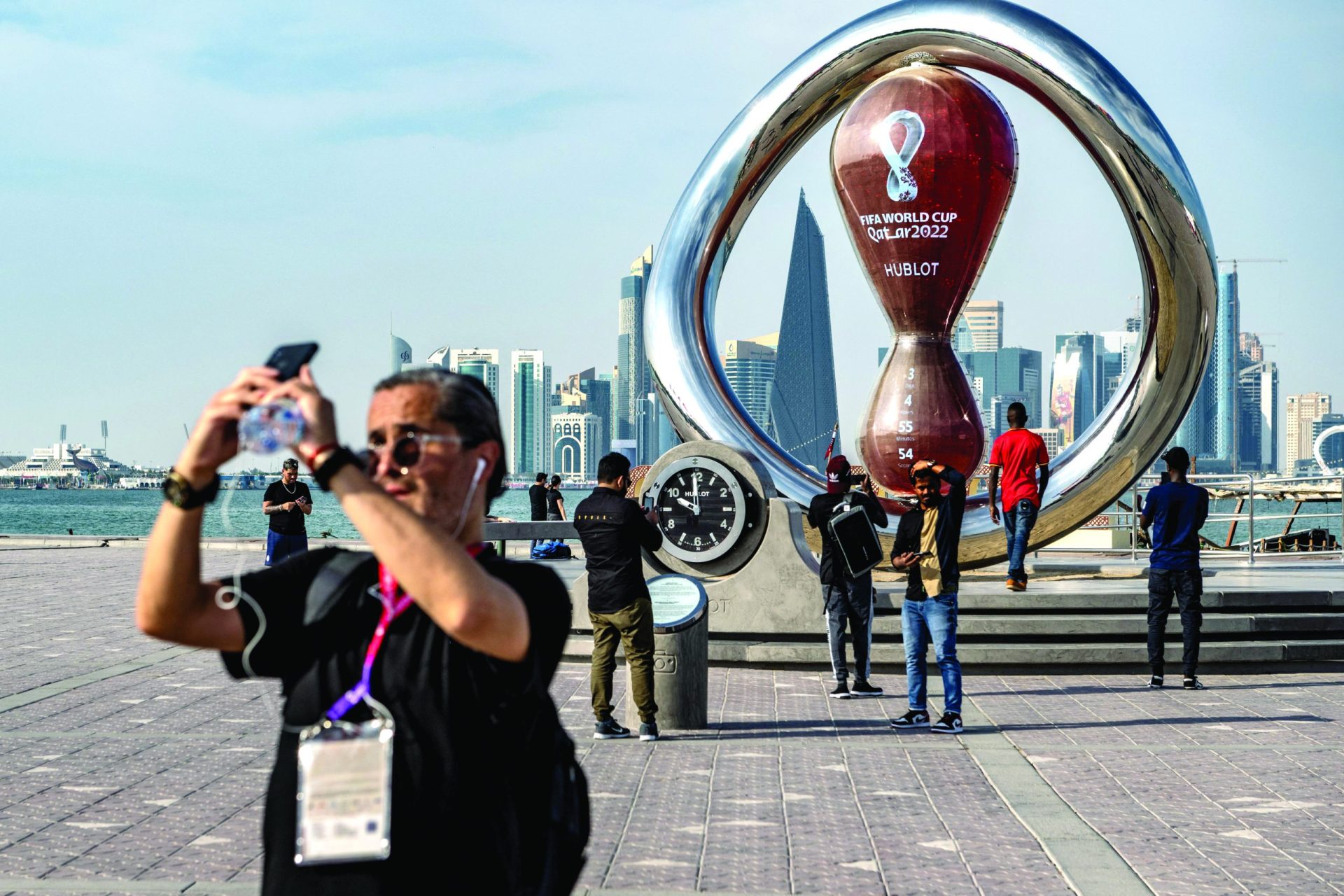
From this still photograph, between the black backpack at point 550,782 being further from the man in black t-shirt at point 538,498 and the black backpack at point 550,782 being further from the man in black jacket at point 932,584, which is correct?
the man in black t-shirt at point 538,498

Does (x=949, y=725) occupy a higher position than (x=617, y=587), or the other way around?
(x=617, y=587)

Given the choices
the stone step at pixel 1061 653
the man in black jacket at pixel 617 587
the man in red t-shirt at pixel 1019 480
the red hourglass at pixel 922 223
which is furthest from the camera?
the red hourglass at pixel 922 223

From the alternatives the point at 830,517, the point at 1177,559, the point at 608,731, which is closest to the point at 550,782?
the point at 608,731

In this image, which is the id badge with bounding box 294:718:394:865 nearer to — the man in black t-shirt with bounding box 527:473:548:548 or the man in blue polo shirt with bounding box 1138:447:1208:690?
the man in blue polo shirt with bounding box 1138:447:1208:690

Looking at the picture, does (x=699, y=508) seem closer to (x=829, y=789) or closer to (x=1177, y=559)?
(x=1177, y=559)

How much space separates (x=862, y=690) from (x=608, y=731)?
7.41 feet

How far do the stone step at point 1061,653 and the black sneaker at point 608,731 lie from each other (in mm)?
2922

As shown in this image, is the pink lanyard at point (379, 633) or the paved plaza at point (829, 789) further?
the paved plaza at point (829, 789)

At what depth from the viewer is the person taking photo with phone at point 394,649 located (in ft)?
6.46

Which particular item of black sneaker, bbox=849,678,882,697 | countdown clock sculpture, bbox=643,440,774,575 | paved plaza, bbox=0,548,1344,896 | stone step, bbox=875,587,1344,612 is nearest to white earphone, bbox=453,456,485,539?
paved plaza, bbox=0,548,1344,896

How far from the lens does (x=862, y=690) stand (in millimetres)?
9344

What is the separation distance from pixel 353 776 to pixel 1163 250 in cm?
1130

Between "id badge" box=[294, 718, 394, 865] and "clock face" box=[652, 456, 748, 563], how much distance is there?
29.2 feet

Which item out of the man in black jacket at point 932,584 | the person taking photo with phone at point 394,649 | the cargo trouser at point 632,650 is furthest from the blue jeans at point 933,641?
the person taking photo with phone at point 394,649
